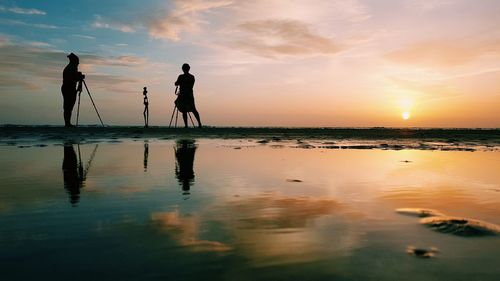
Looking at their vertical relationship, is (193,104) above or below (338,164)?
above

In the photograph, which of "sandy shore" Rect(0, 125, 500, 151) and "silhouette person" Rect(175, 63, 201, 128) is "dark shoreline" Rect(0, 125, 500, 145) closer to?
"sandy shore" Rect(0, 125, 500, 151)

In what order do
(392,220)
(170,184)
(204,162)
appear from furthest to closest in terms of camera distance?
(204,162) → (170,184) → (392,220)

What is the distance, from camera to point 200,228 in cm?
316

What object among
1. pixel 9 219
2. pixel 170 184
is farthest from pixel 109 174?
pixel 9 219

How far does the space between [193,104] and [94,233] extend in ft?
77.7

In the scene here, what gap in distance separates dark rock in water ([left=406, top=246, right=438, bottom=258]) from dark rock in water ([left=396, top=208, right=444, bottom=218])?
1.12 m

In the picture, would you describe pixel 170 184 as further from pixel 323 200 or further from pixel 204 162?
pixel 204 162

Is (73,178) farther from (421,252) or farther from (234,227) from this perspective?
(421,252)

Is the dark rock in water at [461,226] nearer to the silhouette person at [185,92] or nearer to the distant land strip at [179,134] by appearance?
the distant land strip at [179,134]

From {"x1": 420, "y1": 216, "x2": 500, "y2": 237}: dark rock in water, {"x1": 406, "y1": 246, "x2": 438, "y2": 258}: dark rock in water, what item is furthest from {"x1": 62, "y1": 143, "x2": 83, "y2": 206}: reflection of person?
{"x1": 420, "y1": 216, "x2": 500, "y2": 237}: dark rock in water

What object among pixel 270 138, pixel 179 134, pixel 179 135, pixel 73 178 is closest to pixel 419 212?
pixel 73 178

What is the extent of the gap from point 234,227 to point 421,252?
138 cm

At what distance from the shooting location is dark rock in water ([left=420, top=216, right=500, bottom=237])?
123 inches

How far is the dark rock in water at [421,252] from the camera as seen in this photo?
8.47ft
